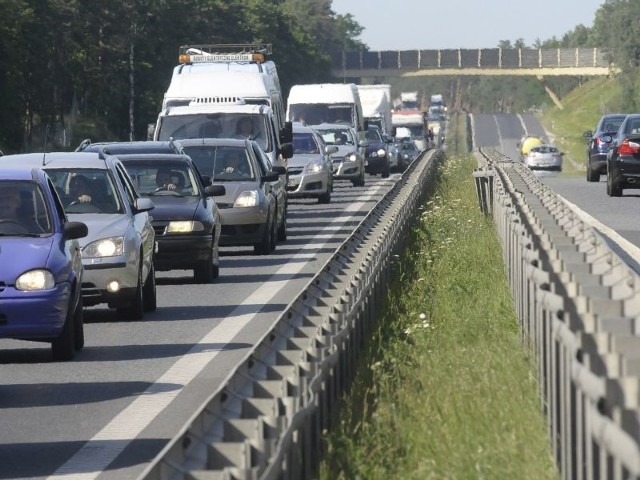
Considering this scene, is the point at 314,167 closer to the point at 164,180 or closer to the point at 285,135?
the point at 285,135

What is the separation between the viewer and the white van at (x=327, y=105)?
54094 mm

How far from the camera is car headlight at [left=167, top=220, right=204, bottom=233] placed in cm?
2005

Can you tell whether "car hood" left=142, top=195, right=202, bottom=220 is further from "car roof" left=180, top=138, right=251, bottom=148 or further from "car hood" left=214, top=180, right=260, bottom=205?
"car roof" left=180, top=138, right=251, bottom=148

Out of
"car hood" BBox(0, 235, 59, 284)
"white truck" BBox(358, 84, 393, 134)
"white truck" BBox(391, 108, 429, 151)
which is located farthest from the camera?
"white truck" BBox(391, 108, 429, 151)

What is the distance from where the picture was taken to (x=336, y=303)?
32.3ft

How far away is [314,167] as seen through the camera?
39.7 m

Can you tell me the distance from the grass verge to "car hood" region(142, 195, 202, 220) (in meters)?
3.90

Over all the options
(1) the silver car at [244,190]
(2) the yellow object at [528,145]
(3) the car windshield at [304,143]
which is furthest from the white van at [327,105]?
(2) the yellow object at [528,145]

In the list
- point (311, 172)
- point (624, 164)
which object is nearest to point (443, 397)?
point (624, 164)

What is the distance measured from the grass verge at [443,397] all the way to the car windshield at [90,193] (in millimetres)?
2418

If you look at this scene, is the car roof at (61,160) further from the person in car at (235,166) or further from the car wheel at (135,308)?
the person in car at (235,166)

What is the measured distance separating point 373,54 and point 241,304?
17208cm

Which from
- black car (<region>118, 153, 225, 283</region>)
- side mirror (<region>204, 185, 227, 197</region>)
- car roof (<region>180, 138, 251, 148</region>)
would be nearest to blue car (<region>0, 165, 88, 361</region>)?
black car (<region>118, 153, 225, 283</region>)

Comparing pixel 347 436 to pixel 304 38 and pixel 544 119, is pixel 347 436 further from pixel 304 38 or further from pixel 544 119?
pixel 544 119
